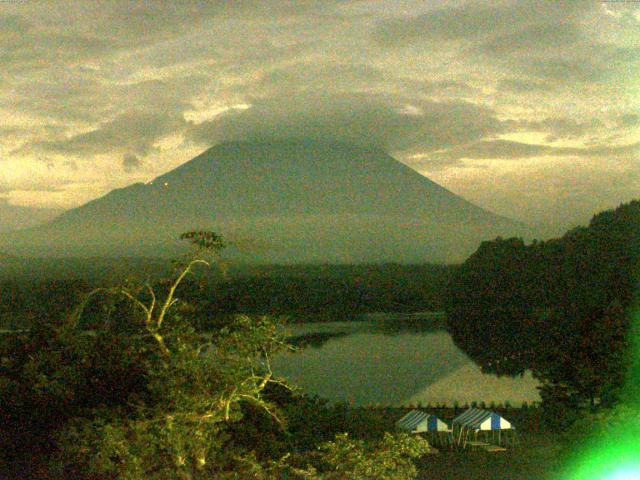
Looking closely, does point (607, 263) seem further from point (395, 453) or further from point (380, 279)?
point (380, 279)

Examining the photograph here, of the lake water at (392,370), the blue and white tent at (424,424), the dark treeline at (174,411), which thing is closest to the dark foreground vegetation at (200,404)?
the dark treeline at (174,411)

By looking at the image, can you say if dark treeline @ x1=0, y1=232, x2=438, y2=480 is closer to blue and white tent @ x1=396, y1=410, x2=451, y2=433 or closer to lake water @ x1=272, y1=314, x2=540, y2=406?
blue and white tent @ x1=396, y1=410, x2=451, y2=433

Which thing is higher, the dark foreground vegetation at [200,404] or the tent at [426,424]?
the dark foreground vegetation at [200,404]

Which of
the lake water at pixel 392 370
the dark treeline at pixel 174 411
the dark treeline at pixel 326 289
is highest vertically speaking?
the dark treeline at pixel 174 411

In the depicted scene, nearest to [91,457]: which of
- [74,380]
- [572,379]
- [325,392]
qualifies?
[74,380]

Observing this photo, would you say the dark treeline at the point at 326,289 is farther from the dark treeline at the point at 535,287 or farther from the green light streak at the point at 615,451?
the green light streak at the point at 615,451
